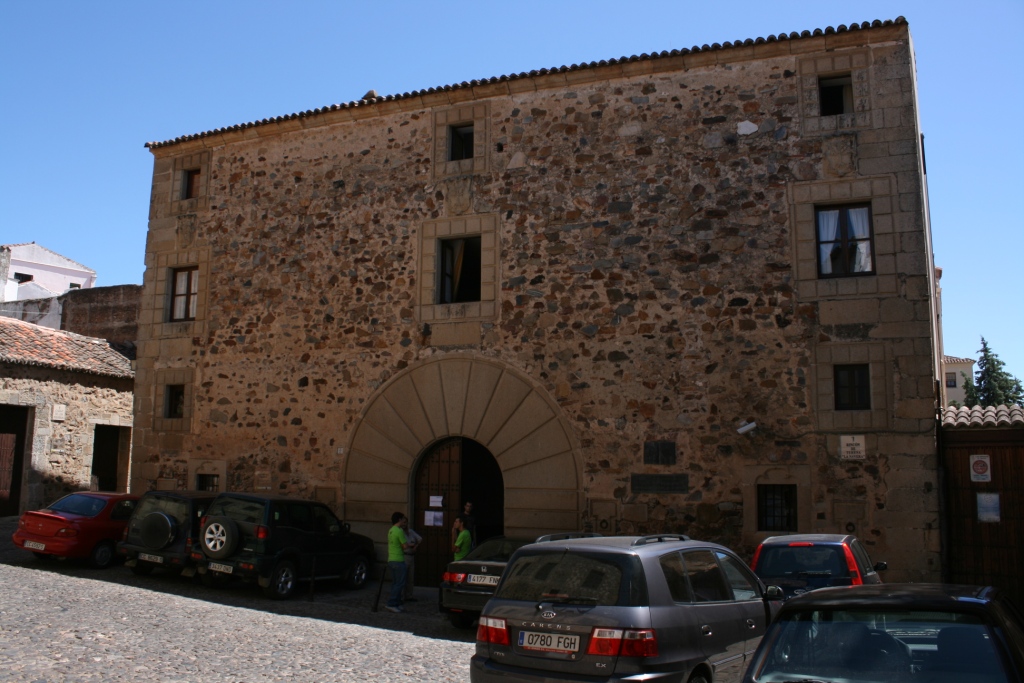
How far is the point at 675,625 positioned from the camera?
18.6 feet

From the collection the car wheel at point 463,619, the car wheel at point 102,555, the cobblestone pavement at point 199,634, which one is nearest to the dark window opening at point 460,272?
the cobblestone pavement at point 199,634

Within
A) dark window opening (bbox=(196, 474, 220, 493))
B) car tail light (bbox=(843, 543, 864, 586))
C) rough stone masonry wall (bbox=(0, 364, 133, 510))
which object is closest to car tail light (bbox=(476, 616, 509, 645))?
car tail light (bbox=(843, 543, 864, 586))

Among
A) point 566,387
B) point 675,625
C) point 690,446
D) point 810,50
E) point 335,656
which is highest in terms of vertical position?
point 810,50

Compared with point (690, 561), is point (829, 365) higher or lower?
higher

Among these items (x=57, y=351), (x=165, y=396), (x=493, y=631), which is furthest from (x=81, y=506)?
(x=493, y=631)

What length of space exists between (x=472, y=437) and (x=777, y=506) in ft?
15.7

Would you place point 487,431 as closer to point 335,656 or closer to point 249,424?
point 249,424

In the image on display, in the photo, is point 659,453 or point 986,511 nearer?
point 986,511

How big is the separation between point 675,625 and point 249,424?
450 inches

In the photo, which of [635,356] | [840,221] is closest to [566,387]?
[635,356]

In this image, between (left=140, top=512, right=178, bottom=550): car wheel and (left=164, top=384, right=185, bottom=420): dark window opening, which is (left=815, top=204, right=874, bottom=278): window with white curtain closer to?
(left=140, top=512, right=178, bottom=550): car wheel

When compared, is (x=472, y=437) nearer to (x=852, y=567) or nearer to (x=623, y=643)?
(x=852, y=567)

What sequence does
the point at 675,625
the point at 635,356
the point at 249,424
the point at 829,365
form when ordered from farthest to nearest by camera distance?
the point at 249,424 < the point at 635,356 < the point at 829,365 < the point at 675,625

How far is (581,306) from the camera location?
44.3ft
